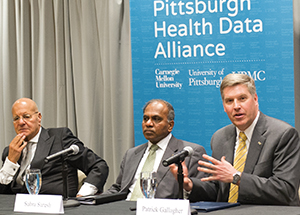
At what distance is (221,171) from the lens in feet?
8.39

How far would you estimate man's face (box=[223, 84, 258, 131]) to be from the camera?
9.56 ft

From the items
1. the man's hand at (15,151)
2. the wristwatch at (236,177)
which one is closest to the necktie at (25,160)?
the man's hand at (15,151)

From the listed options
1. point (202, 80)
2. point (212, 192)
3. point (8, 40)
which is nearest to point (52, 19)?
point (8, 40)

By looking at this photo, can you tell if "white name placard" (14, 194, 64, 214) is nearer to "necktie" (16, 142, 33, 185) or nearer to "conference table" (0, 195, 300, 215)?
"conference table" (0, 195, 300, 215)

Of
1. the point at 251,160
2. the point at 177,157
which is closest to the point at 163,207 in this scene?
the point at 177,157

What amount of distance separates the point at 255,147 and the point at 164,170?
80cm

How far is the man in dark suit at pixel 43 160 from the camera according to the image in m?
3.85

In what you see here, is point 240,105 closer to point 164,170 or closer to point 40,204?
point 164,170

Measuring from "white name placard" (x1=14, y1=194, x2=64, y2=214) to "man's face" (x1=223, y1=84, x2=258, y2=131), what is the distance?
49.0 inches

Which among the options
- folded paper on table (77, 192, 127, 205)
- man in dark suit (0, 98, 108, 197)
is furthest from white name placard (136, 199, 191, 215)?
man in dark suit (0, 98, 108, 197)

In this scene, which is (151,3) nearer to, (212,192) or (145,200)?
(212,192)

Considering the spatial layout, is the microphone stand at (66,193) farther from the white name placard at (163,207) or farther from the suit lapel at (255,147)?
the suit lapel at (255,147)

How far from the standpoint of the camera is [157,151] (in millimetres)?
3582

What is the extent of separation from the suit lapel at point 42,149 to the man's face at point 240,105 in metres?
1.81
